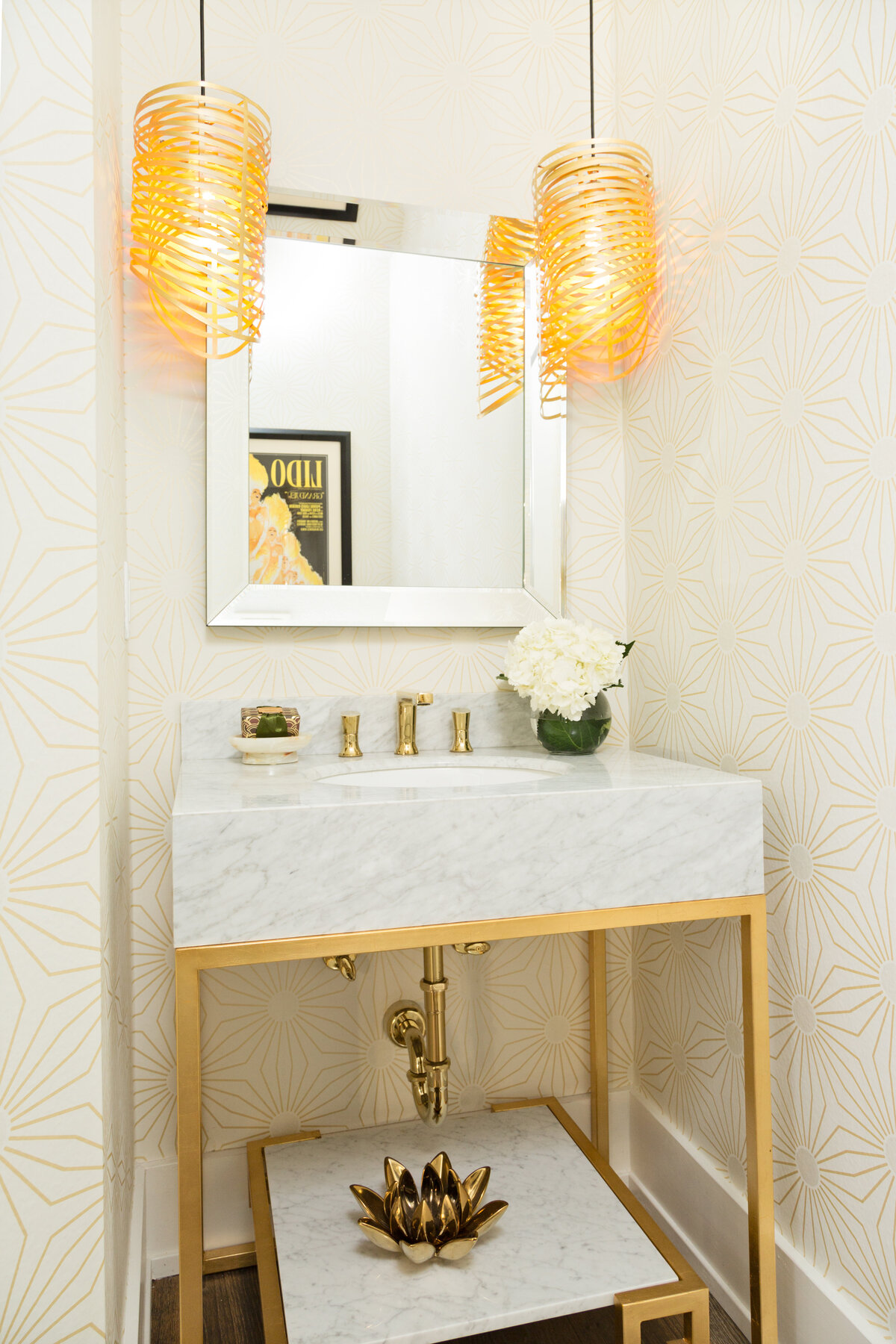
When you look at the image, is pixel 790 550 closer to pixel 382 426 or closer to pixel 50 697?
pixel 382 426

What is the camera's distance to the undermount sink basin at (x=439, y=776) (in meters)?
1.37

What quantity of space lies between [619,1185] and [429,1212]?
33 cm

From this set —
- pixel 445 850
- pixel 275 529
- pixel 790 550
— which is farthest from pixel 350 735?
pixel 790 550

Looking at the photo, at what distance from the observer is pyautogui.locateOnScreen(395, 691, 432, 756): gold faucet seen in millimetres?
1499

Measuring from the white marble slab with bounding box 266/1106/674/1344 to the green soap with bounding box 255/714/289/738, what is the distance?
678 millimetres

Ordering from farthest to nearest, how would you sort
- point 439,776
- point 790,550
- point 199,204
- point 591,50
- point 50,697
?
point 591,50 < point 439,776 < point 199,204 < point 790,550 < point 50,697

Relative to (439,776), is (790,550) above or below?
above

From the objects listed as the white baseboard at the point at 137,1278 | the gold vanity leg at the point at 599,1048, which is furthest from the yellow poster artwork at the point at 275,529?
the white baseboard at the point at 137,1278

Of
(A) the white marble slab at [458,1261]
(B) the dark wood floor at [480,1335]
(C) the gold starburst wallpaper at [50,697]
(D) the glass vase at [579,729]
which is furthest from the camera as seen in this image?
(D) the glass vase at [579,729]

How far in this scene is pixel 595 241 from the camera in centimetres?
147

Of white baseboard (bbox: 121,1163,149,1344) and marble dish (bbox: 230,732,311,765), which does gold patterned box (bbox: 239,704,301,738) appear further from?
white baseboard (bbox: 121,1163,149,1344)

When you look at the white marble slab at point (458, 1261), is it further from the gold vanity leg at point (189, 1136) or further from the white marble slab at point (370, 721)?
the white marble slab at point (370, 721)

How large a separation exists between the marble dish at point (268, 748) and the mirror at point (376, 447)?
0.26 m

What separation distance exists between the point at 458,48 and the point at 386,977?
67.8 inches
